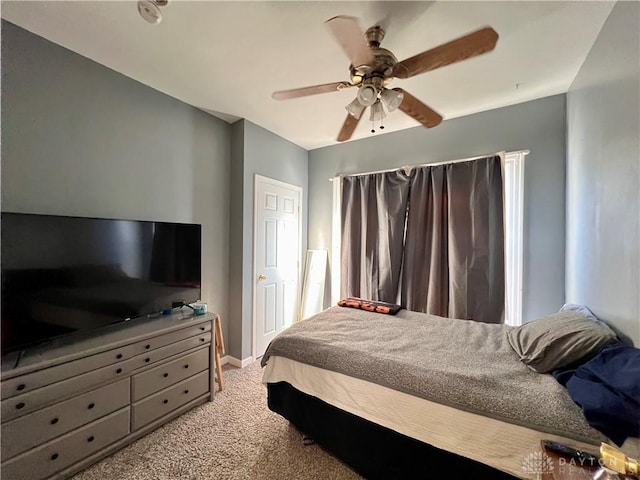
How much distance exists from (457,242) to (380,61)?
6.36 ft

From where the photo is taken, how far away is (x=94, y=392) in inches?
59.6

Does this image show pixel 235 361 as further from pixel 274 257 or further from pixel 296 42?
pixel 296 42

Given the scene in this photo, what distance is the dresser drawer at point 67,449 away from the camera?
126 centimetres

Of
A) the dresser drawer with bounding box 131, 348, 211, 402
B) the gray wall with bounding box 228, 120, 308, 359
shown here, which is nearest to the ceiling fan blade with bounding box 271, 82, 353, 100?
the gray wall with bounding box 228, 120, 308, 359

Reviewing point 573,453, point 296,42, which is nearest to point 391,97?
point 296,42

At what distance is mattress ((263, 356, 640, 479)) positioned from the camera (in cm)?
103

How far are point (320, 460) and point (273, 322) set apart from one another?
1.77m

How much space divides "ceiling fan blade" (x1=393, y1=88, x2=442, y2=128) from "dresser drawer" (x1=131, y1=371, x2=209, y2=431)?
2.59 m

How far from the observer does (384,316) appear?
2.24 m

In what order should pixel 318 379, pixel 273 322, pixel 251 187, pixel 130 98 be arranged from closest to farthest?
1. pixel 318 379
2. pixel 130 98
3. pixel 251 187
4. pixel 273 322

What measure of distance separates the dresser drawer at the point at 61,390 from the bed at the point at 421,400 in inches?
36.4

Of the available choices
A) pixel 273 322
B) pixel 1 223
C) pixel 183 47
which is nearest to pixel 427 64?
pixel 183 47

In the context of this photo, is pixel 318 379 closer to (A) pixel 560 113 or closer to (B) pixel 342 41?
(B) pixel 342 41

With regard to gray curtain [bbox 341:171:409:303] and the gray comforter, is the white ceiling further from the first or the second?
the gray comforter
